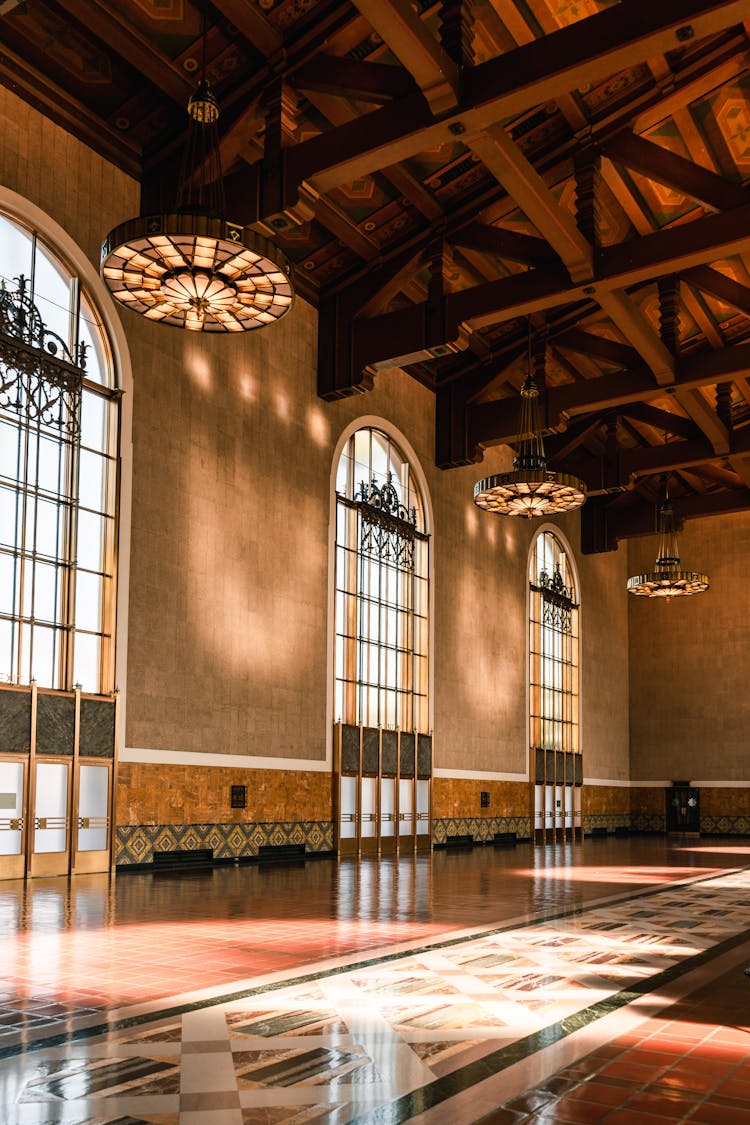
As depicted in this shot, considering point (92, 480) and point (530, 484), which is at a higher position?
point (530, 484)

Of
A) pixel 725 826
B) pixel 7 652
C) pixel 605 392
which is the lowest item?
pixel 725 826

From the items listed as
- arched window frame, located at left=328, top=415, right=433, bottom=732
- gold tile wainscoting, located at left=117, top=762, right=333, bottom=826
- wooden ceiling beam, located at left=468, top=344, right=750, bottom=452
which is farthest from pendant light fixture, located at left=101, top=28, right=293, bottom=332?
wooden ceiling beam, located at left=468, top=344, right=750, bottom=452

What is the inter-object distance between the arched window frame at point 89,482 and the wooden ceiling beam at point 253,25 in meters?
3.65

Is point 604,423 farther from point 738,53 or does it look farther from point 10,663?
point 10,663

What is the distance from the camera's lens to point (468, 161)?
61.2 ft

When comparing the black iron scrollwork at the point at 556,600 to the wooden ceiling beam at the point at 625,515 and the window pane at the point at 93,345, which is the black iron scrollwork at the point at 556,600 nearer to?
the wooden ceiling beam at the point at 625,515

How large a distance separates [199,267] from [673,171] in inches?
357

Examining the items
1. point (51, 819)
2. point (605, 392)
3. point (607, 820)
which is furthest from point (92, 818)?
point (607, 820)

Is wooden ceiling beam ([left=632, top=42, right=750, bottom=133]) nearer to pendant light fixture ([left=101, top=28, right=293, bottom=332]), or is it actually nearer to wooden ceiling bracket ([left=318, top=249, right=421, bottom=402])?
wooden ceiling bracket ([left=318, top=249, right=421, bottom=402])

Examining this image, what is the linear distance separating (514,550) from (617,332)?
21.4 ft

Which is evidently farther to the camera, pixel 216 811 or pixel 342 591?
pixel 342 591

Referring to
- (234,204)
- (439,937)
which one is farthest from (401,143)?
(439,937)

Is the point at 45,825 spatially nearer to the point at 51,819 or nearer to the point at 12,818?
the point at 51,819

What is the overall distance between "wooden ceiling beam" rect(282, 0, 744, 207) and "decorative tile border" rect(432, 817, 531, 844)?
47.5 feet
